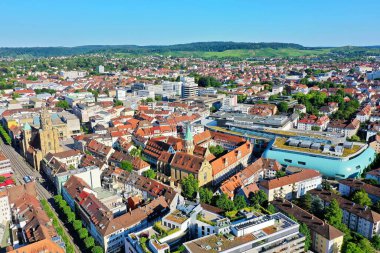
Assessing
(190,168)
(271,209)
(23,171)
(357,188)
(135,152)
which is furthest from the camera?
(135,152)

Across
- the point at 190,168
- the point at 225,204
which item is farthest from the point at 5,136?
the point at 225,204

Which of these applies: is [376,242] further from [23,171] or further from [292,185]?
[23,171]

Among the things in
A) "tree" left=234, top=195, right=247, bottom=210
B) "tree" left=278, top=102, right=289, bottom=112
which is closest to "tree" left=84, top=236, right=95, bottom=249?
"tree" left=234, top=195, right=247, bottom=210

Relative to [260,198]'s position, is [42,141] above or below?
above

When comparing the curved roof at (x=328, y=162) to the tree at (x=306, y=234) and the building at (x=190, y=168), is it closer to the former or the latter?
the building at (x=190, y=168)

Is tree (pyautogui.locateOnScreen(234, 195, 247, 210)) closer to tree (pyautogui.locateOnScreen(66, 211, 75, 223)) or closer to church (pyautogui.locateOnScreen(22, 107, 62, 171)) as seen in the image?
tree (pyautogui.locateOnScreen(66, 211, 75, 223))

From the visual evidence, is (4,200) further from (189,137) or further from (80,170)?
(189,137)

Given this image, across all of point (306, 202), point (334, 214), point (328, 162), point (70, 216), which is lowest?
point (70, 216)
